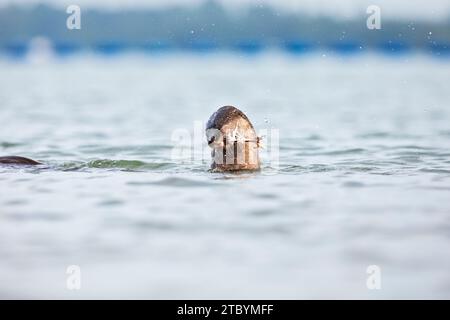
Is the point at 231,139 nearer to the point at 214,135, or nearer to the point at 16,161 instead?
the point at 214,135

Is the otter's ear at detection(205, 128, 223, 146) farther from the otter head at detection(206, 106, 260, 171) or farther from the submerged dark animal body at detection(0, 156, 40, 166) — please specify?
the submerged dark animal body at detection(0, 156, 40, 166)

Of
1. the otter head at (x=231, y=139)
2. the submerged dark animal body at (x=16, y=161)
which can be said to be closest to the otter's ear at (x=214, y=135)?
the otter head at (x=231, y=139)

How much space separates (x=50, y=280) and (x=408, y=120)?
13.3 metres

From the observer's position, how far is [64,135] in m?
14.9

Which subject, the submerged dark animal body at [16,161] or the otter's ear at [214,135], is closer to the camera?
the otter's ear at [214,135]

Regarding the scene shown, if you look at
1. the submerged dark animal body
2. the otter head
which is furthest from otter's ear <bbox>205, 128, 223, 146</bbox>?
the submerged dark animal body

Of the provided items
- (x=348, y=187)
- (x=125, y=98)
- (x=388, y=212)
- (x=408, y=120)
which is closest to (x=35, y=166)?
(x=348, y=187)

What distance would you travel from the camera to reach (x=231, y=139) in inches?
355

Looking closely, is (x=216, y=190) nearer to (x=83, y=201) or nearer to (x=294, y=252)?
(x=83, y=201)

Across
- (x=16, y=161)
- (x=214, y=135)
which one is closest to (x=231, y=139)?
(x=214, y=135)

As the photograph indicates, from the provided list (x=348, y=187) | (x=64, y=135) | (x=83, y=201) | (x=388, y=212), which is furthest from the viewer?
(x=64, y=135)

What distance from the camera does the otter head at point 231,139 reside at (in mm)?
8969

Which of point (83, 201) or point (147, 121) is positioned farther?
point (147, 121)

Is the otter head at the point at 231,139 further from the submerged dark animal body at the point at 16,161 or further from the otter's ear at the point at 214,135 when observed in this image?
the submerged dark animal body at the point at 16,161
